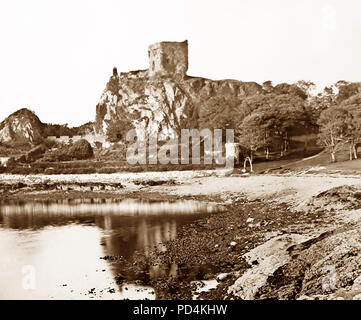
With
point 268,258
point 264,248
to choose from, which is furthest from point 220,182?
point 268,258

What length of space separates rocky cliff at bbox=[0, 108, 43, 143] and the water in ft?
420

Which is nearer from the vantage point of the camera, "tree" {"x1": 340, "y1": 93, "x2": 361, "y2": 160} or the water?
the water

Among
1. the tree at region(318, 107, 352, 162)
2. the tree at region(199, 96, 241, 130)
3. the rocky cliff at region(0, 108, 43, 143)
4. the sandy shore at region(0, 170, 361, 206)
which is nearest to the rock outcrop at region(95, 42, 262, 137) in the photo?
the rocky cliff at region(0, 108, 43, 143)

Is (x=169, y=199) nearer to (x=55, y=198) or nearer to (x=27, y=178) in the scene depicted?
(x=55, y=198)

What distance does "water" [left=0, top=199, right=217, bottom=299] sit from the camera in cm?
1313

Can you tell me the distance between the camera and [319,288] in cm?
1032

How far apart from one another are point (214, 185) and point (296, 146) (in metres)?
32.2

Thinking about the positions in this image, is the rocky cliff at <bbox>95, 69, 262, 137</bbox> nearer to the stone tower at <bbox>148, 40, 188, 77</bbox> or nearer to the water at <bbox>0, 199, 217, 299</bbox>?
the stone tower at <bbox>148, 40, 188, 77</bbox>

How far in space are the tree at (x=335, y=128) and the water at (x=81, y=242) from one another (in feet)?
81.3

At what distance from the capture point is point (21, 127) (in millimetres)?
155125

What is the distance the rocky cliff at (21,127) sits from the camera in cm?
15250

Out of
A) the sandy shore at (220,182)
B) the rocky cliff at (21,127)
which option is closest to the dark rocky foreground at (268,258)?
the sandy shore at (220,182)

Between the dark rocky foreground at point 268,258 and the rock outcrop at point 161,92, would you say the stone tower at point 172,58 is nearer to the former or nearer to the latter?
the rock outcrop at point 161,92

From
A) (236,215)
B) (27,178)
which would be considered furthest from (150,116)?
(236,215)
